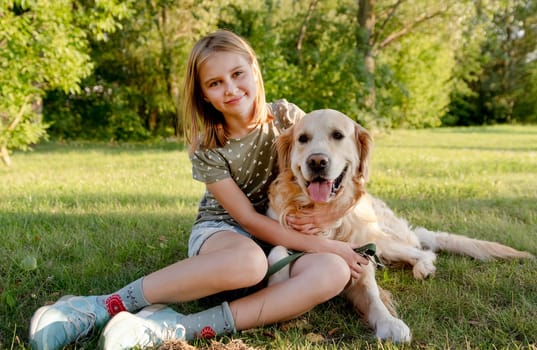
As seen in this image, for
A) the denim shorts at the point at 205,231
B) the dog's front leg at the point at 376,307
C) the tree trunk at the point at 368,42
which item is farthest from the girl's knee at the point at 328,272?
the tree trunk at the point at 368,42

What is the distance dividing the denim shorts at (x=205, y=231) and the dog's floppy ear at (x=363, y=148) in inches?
30.0

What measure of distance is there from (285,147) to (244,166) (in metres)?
0.29

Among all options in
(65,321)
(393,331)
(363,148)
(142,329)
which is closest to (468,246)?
(363,148)

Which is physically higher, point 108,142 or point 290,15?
point 290,15

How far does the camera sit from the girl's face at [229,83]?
2.71 metres

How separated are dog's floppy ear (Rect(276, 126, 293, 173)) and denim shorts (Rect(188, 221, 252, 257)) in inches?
17.5

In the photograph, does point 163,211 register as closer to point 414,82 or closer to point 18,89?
point 18,89

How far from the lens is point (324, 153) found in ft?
7.94

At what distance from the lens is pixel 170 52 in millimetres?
13188

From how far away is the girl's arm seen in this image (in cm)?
247

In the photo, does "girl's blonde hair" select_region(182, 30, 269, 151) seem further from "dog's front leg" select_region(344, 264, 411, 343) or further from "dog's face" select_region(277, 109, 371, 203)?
"dog's front leg" select_region(344, 264, 411, 343)

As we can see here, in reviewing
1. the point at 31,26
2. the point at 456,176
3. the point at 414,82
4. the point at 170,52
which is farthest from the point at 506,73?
the point at 31,26

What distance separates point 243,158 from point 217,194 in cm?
28

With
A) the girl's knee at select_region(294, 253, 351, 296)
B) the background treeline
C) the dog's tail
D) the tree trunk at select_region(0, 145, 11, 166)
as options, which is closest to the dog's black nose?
the girl's knee at select_region(294, 253, 351, 296)
